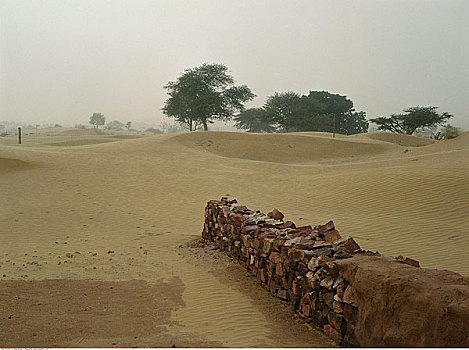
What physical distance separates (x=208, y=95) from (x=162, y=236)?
41.5 metres

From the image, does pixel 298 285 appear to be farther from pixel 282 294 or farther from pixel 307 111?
pixel 307 111

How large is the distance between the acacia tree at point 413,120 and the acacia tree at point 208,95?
672 inches

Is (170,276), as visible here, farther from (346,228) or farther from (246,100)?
(246,100)

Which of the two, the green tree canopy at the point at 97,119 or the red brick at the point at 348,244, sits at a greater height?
the green tree canopy at the point at 97,119

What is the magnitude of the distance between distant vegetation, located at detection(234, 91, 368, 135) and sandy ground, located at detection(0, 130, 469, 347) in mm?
36740

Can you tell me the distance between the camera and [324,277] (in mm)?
5230

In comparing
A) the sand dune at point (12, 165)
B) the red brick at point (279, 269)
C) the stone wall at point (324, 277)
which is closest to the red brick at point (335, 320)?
the stone wall at point (324, 277)

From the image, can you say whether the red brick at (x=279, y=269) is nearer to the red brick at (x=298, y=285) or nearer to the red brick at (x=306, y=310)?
the red brick at (x=298, y=285)

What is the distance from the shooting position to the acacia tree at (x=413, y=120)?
5219 centimetres

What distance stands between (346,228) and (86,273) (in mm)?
6121

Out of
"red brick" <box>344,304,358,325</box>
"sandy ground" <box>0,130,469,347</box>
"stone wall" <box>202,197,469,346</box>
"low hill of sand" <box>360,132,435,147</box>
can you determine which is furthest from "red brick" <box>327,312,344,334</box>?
"low hill of sand" <box>360,132,435,147</box>

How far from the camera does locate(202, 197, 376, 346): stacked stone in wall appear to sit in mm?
4840

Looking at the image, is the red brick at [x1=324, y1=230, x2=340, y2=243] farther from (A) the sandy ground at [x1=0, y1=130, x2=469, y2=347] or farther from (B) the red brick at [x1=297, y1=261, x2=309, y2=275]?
(A) the sandy ground at [x1=0, y1=130, x2=469, y2=347]

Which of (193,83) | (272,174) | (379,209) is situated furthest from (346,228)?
(193,83)
